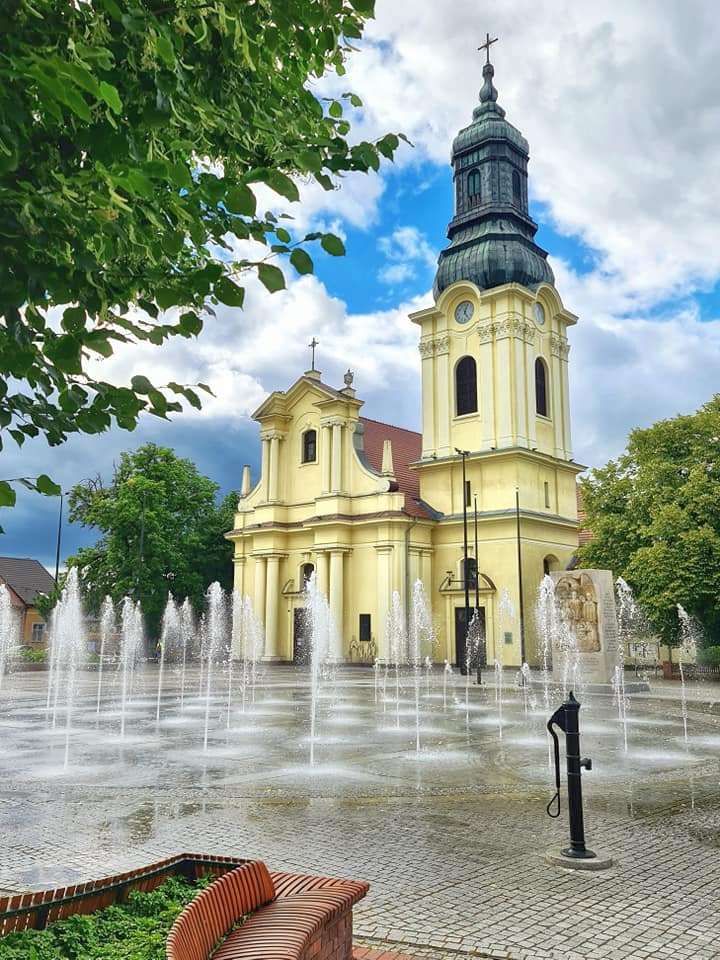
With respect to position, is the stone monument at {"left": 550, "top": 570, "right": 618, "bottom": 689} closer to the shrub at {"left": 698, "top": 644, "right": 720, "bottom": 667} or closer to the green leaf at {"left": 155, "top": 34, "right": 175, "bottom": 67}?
the shrub at {"left": 698, "top": 644, "right": 720, "bottom": 667}

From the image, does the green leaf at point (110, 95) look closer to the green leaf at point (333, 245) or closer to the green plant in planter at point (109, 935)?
the green leaf at point (333, 245)

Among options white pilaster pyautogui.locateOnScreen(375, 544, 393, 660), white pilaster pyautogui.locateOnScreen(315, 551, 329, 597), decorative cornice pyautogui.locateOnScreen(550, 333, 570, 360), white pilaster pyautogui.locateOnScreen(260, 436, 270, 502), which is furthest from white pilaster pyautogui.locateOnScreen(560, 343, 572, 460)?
white pilaster pyautogui.locateOnScreen(260, 436, 270, 502)

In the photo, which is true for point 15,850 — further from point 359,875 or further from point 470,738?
point 470,738

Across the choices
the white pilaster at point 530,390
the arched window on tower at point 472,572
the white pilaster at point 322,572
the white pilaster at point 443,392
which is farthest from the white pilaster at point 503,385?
the white pilaster at point 322,572

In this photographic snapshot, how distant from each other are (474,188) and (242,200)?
146ft

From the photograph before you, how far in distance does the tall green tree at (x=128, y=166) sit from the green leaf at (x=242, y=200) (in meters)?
0.01

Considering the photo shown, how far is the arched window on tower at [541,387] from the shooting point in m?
43.1

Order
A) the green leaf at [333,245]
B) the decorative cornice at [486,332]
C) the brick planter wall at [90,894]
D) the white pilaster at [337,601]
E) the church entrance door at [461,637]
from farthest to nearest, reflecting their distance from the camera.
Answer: the white pilaster at [337,601]
the decorative cornice at [486,332]
the church entrance door at [461,637]
the green leaf at [333,245]
the brick planter wall at [90,894]

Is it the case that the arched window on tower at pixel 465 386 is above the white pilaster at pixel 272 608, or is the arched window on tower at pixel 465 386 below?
above

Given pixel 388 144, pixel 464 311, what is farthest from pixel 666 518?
pixel 388 144

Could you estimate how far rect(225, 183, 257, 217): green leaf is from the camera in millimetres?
3248

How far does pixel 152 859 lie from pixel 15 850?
50.1 inches

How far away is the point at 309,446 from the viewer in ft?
153

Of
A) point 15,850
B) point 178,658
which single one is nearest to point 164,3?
point 15,850
